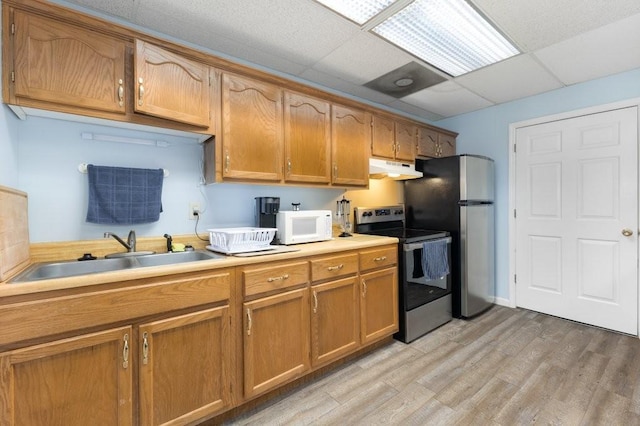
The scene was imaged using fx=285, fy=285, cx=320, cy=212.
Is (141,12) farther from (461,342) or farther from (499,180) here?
(499,180)

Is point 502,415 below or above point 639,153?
below

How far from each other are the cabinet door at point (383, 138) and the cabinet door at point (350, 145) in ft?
0.29

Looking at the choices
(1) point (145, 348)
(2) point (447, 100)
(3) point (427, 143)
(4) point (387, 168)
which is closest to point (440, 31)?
(4) point (387, 168)

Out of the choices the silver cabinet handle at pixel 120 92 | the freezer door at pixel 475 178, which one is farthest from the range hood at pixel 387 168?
the silver cabinet handle at pixel 120 92

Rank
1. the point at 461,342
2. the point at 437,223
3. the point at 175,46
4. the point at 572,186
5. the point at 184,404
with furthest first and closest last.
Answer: the point at 437,223
the point at 572,186
the point at 461,342
the point at 175,46
the point at 184,404

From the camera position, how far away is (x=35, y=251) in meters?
1.57

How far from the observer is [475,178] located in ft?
9.95

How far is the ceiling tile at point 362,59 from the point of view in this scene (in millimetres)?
2092

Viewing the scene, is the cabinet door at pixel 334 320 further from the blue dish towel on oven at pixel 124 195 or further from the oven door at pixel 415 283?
the blue dish towel on oven at pixel 124 195

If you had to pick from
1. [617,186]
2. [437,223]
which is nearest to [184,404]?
[437,223]

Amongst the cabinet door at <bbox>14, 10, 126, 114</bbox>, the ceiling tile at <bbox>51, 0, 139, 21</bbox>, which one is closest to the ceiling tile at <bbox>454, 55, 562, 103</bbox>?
the ceiling tile at <bbox>51, 0, 139, 21</bbox>

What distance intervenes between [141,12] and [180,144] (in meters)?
0.80

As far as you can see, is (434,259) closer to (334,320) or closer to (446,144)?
(334,320)

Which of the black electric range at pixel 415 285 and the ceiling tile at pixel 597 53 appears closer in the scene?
the ceiling tile at pixel 597 53
